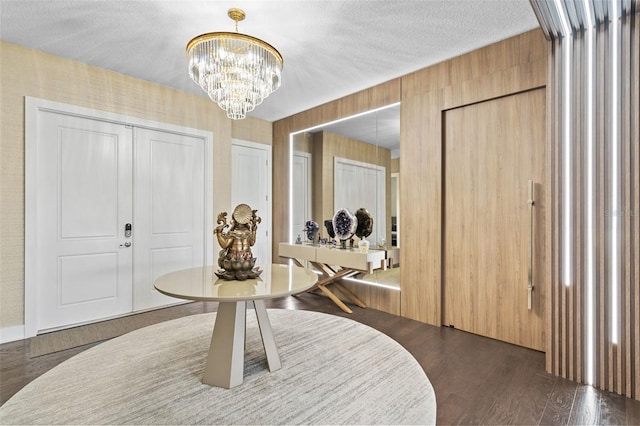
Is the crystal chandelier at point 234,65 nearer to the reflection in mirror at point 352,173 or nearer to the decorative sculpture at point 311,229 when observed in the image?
the reflection in mirror at point 352,173

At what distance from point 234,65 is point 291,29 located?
0.66 m

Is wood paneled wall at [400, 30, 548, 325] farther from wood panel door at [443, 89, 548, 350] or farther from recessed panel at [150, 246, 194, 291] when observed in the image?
recessed panel at [150, 246, 194, 291]

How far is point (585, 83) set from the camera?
7.18 feet

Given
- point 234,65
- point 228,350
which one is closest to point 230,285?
point 228,350

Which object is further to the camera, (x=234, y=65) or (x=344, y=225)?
(x=344, y=225)

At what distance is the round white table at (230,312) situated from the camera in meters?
1.77

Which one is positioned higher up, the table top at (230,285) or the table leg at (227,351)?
the table top at (230,285)

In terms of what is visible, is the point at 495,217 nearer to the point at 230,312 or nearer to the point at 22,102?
the point at 230,312

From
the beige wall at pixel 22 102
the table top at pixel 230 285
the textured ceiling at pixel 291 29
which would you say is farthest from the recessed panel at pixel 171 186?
the table top at pixel 230 285

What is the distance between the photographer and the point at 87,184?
3.39 metres

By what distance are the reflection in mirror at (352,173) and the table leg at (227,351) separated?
7.31 feet

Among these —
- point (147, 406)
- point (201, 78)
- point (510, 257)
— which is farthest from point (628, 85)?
point (147, 406)

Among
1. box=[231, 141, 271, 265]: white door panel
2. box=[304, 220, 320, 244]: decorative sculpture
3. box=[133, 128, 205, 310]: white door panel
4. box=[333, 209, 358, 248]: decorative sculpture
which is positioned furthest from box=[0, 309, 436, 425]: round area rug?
box=[231, 141, 271, 265]: white door panel

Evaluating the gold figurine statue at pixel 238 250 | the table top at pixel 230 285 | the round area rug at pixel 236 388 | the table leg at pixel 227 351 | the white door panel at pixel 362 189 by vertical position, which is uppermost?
the white door panel at pixel 362 189
